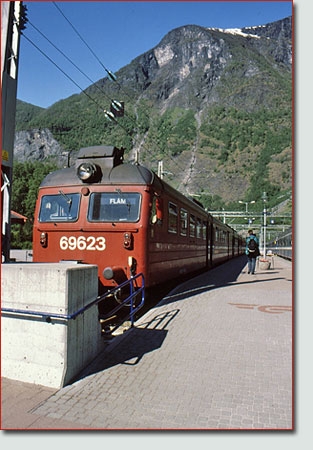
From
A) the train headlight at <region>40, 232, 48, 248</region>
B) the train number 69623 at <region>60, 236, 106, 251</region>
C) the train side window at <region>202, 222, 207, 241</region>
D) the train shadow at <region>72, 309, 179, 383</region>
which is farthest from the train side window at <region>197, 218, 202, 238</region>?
the train shadow at <region>72, 309, 179, 383</region>

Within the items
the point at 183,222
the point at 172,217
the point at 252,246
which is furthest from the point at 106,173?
the point at 252,246

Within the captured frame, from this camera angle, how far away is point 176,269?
10.4 m

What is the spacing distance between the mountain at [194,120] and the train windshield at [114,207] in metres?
12.2

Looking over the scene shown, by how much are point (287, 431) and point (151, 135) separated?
5441 cm

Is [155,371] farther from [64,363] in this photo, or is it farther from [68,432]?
[68,432]

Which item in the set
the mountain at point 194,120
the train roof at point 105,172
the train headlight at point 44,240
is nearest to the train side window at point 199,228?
the train roof at point 105,172

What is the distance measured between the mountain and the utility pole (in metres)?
13.0

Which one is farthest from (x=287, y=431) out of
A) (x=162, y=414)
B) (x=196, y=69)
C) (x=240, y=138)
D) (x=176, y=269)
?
(x=240, y=138)

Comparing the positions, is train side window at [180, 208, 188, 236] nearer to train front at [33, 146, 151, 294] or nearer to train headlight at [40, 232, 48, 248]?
train front at [33, 146, 151, 294]

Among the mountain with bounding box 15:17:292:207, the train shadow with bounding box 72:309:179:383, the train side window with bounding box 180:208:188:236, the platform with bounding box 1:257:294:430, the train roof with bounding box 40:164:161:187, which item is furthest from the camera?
Answer: the mountain with bounding box 15:17:292:207

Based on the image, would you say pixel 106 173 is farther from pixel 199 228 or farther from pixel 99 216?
pixel 199 228

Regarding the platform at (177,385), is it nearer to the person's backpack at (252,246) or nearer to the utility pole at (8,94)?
the utility pole at (8,94)

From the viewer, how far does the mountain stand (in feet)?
91.6

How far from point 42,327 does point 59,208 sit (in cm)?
430
